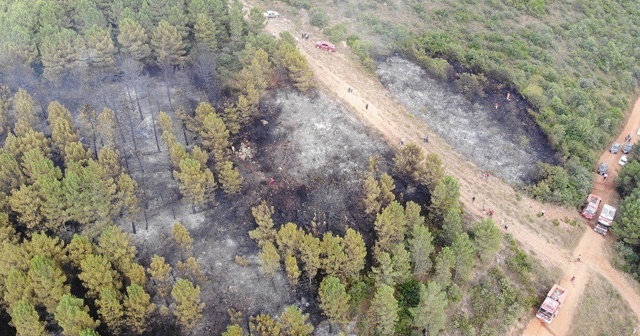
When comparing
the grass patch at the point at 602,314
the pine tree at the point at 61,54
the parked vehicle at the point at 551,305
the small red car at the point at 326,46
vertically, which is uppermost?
the pine tree at the point at 61,54

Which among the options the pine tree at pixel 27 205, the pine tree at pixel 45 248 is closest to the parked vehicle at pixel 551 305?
the pine tree at pixel 45 248

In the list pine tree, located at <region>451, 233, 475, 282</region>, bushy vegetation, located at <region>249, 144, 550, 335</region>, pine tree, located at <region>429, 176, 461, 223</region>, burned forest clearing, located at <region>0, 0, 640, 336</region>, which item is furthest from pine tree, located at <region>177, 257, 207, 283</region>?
pine tree, located at <region>429, 176, 461, 223</region>

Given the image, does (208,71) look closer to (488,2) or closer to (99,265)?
(99,265)

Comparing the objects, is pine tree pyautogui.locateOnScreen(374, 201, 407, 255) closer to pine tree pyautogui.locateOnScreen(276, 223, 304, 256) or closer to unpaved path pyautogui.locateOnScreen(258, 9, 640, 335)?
pine tree pyautogui.locateOnScreen(276, 223, 304, 256)

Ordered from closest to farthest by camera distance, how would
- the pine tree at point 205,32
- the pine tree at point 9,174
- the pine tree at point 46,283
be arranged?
the pine tree at point 46,283 < the pine tree at point 9,174 < the pine tree at point 205,32

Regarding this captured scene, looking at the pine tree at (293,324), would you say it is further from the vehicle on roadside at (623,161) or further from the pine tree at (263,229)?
the vehicle on roadside at (623,161)

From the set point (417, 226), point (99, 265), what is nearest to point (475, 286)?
point (417, 226)
